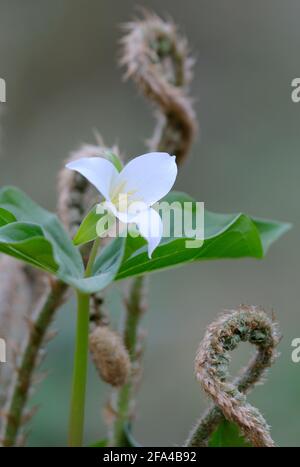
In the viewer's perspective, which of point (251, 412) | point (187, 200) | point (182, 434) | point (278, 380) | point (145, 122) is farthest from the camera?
point (145, 122)

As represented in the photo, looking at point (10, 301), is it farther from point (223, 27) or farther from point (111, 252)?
point (223, 27)

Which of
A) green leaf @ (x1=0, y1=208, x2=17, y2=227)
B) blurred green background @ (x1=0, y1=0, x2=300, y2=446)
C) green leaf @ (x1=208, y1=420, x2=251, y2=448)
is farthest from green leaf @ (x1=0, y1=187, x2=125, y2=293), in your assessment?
blurred green background @ (x1=0, y1=0, x2=300, y2=446)

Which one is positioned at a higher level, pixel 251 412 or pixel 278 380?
pixel 278 380

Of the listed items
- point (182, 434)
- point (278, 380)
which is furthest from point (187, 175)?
point (278, 380)

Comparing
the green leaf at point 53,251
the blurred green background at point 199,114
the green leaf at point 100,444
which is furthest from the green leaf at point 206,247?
the blurred green background at point 199,114

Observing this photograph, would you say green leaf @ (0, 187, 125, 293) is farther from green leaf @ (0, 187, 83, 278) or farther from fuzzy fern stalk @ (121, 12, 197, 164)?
fuzzy fern stalk @ (121, 12, 197, 164)

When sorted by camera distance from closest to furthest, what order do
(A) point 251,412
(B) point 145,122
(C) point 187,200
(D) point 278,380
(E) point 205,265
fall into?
1. (A) point 251,412
2. (C) point 187,200
3. (D) point 278,380
4. (E) point 205,265
5. (B) point 145,122

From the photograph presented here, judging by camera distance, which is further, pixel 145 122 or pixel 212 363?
pixel 145 122
